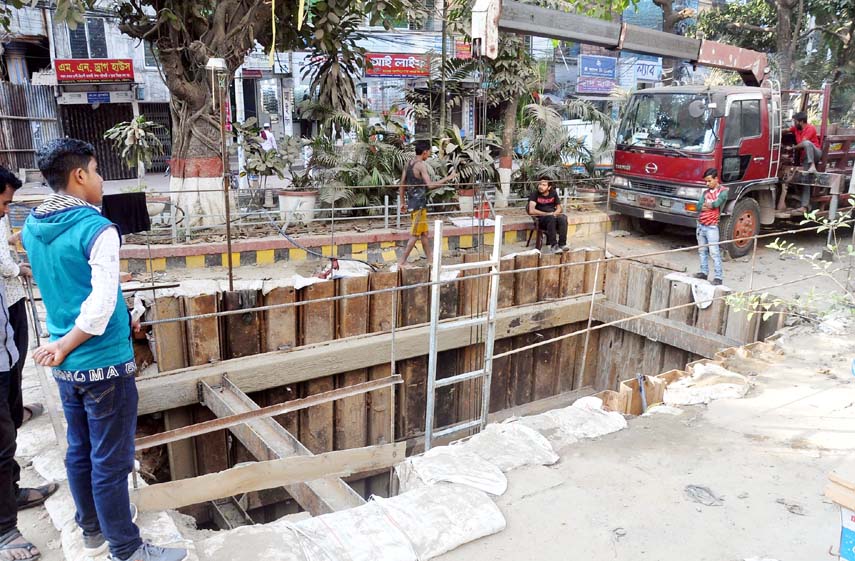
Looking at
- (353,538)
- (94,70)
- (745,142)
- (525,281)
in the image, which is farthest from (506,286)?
(94,70)

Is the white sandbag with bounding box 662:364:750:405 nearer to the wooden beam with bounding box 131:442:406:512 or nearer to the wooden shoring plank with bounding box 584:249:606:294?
the wooden beam with bounding box 131:442:406:512

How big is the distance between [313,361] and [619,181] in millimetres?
7223

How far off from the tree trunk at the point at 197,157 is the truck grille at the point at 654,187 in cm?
701

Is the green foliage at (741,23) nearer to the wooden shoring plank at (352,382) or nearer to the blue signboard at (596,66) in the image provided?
the blue signboard at (596,66)

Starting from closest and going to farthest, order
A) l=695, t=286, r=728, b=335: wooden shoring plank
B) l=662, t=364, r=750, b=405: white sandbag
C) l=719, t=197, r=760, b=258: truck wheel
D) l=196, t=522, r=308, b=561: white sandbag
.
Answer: l=196, t=522, r=308, b=561: white sandbag < l=662, t=364, r=750, b=405: white sandbag < l=695, t=286, r=728, b=335: wooden shoring plank < l=719, t=197, r=760, b=258: truck wheel

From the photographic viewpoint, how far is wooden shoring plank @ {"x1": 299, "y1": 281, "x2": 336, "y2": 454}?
6.59 m

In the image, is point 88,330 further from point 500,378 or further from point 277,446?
point 500,378

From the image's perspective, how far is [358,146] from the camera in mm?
12305

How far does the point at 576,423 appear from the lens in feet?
15.2

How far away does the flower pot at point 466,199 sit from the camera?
1231 centimetres

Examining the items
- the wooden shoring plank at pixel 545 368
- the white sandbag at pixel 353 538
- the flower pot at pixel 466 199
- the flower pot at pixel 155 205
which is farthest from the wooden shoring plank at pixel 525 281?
the flower pot at pixel 155 205

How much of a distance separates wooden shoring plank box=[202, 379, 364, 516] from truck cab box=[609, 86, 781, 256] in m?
7.62

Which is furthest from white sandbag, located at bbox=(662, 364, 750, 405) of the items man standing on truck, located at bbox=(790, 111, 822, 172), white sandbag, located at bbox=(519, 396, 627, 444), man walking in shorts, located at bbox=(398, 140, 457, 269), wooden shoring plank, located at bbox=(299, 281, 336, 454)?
man standing on truck, located at bbox=(790, 111, 822, 172)

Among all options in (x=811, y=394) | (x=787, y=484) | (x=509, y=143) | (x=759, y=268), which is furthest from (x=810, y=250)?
(x=787, y=484)
